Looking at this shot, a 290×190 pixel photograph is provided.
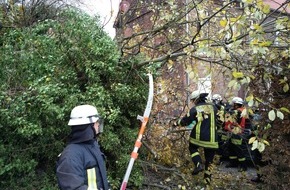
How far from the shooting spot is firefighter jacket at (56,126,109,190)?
3201mm

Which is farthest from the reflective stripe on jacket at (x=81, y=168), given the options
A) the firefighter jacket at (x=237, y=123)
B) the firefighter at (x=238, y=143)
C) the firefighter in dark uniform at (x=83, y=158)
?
the firefighter at (x=238, y=143)

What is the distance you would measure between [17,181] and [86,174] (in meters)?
2.68

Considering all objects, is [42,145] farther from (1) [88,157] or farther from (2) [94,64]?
(1) [88,157]

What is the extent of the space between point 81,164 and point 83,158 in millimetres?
76

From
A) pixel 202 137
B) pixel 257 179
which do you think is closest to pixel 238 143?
pixel 257 179

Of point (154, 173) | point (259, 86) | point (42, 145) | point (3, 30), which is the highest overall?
point (3, 30)

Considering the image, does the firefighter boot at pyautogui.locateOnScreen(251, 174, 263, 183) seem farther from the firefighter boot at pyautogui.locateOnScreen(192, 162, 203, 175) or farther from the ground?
the firefighter boot at pyautogui.locateOnScreen(192, 162, 203, 175)

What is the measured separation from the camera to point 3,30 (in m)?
6.75

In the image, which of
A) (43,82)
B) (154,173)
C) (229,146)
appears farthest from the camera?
(229,146)

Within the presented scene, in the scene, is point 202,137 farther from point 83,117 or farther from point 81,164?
point 81,164

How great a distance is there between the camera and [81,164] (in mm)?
3361

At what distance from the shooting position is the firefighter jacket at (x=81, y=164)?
10.5ft

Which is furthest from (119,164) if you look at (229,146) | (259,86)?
(229,146)

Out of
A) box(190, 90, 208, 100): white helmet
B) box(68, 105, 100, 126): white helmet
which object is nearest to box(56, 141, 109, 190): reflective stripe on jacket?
box(68, 105, 100, 126): white helmet
